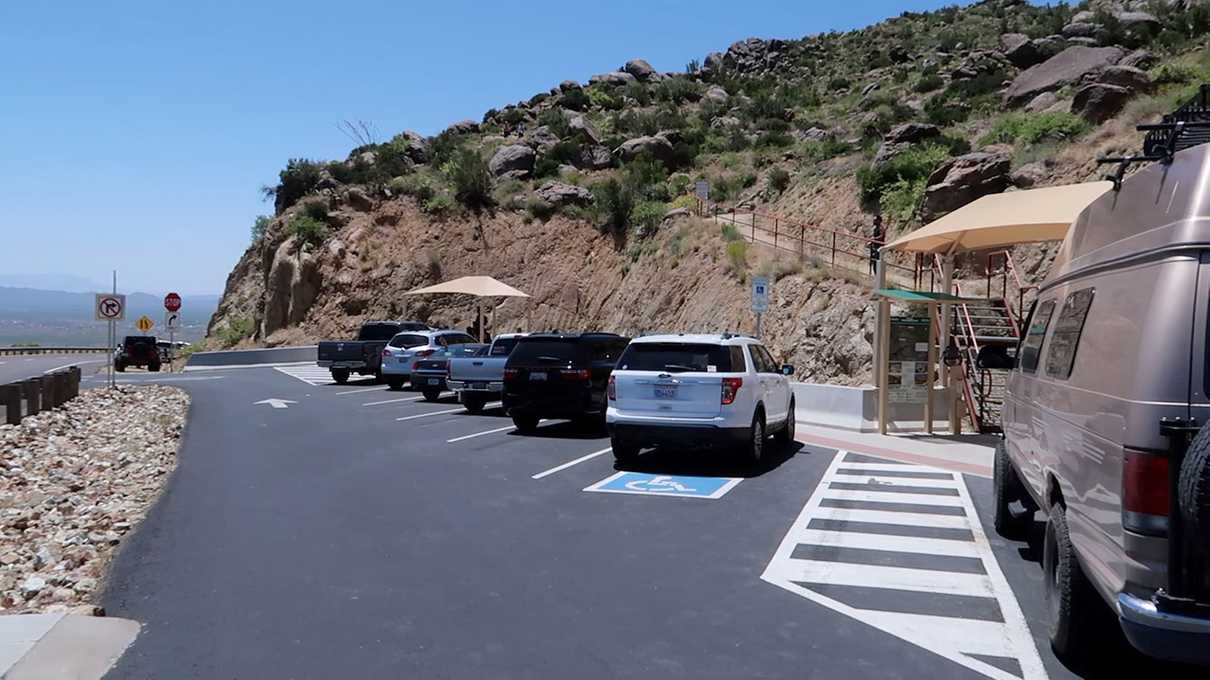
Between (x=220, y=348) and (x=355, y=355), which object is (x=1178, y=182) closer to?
(x=355, y=355)

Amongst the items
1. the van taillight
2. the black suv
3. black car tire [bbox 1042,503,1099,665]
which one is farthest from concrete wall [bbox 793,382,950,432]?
the van taillight

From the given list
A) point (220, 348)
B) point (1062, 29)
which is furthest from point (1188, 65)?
point (220, 348)

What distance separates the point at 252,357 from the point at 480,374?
78.8 ft

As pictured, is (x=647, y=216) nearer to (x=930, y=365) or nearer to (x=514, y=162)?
(x=514, y=162)

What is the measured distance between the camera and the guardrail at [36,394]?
16.4 meters

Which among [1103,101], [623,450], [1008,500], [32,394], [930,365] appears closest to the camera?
[1008,500]

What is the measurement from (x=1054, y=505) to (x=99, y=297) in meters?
25.6

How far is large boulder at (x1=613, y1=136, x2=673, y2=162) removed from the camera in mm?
49750

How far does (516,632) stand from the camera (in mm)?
5945

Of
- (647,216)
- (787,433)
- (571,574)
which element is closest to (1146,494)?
(571,574)

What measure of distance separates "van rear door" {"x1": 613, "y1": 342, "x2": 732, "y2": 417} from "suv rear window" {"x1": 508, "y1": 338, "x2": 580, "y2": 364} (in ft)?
12.2

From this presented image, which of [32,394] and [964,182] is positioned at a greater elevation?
[964,182]

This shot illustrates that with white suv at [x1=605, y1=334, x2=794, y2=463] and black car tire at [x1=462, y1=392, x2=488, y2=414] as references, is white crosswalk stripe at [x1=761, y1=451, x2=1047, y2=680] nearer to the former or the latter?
white suv at [x1=605, y1=334, x2=794, y2=463]

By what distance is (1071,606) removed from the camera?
527cm
